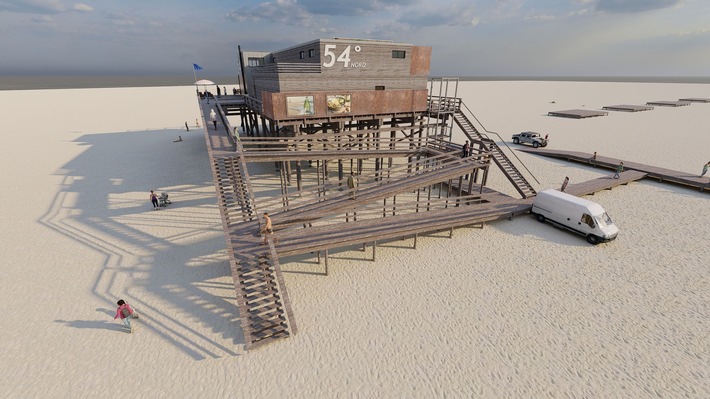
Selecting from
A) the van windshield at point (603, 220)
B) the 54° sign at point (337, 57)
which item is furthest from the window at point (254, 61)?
the van windshield at point (603, 220)

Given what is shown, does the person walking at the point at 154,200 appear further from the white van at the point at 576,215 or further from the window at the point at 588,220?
the window at the point at 588,220

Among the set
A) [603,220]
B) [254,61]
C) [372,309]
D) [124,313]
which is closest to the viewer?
[124,313]

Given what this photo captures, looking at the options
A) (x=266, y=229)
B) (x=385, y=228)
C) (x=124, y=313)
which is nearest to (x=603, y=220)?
(x=385, y=228)

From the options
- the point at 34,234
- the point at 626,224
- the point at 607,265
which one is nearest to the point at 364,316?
the point at 607,265

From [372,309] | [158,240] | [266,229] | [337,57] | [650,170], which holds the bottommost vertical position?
[372,309]

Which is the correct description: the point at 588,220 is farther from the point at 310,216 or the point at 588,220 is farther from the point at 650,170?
the point at 650,170

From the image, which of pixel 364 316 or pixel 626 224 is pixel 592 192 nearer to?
pixel 626 224

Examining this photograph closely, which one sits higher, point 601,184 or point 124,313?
point 601,184
